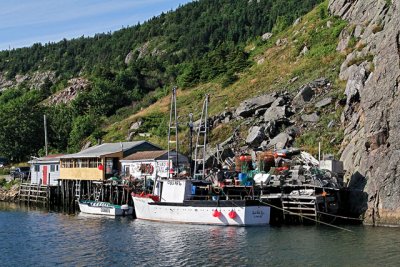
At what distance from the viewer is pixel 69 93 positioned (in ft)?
497

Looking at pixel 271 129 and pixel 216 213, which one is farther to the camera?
pixel 271 129

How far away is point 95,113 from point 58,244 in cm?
8711

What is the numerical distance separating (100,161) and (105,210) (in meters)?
9.90

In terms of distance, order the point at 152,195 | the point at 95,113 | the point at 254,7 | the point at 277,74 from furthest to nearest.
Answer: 1. the point at 254,7
2. the point at 95,113
3. the point at 277,74
4. the point at 152,195

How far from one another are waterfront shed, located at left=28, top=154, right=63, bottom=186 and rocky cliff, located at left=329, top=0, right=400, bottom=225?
133 ft

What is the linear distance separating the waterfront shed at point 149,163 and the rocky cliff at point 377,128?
18231mm

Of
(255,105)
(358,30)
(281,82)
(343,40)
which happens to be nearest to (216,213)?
(255,105)

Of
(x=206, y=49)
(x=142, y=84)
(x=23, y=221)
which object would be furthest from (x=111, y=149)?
(x=206, y=49)

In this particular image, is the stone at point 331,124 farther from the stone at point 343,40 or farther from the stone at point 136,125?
the stone at point 136,125

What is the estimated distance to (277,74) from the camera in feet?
290

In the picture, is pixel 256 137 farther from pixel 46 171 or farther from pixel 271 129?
pixel 46 171

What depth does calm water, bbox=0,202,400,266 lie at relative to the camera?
116 feet

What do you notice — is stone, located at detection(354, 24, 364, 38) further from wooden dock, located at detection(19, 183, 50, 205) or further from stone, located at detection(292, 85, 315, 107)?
wooden dock, located at detection(19, 183, 50, 205)

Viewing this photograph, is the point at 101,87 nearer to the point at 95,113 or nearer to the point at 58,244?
the point at 95,113
